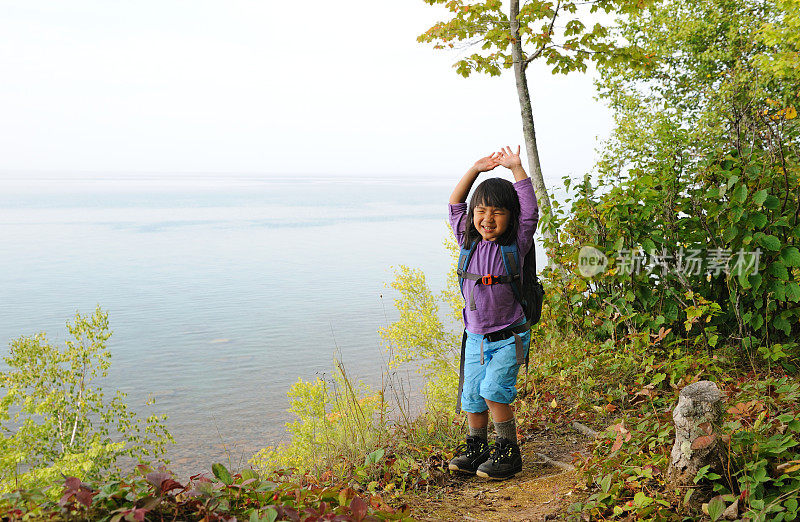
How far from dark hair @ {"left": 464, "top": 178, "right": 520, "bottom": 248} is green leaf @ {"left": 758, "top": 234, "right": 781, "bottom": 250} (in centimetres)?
244

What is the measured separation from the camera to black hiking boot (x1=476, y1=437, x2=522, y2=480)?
4.13 meters

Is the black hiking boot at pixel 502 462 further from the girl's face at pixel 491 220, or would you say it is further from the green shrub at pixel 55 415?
the green shrub at pixel 55 415

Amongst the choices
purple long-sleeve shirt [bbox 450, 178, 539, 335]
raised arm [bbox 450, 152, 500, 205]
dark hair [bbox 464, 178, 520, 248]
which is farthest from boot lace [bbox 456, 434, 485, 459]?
raised arm [bbox 450, 152, 500, 205]

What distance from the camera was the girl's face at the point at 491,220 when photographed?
4.09m

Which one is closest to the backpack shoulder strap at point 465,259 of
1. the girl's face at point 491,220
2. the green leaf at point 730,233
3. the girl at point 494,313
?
the girl at point 494,313

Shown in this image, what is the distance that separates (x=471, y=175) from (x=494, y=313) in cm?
102

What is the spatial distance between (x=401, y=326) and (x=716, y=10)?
15.2m

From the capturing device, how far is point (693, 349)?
573 centimetres

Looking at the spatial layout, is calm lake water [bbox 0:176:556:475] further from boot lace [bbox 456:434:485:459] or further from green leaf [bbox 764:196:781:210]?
green leaf [bbox 764:196:781:210]

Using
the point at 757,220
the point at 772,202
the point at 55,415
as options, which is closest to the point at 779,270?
the point at 757,220

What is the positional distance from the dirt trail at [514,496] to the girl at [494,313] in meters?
0.11

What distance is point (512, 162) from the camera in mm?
4176

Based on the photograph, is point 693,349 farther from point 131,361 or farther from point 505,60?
point 131,361

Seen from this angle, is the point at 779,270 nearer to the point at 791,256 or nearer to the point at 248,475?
the point at 791,256
